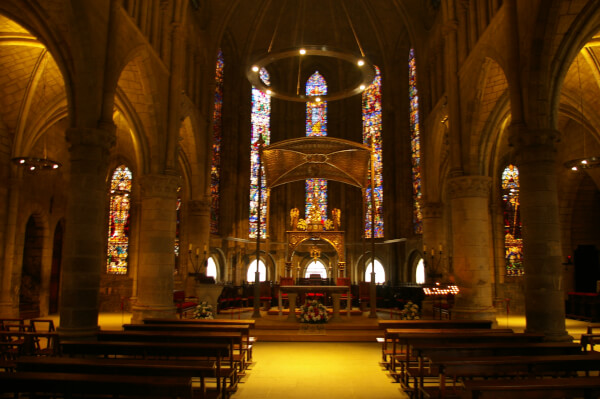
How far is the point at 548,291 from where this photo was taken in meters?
10.0

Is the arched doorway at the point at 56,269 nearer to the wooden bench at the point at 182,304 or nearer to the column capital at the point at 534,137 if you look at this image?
the wooden bench at the point at 182,304

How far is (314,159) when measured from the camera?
Result: 1919 centimetres

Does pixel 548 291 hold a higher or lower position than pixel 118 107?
lower

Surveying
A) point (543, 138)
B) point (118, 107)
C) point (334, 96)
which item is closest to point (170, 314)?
point (118, 107)

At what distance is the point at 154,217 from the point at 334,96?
7.43 m

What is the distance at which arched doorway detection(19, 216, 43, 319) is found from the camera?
19323mm

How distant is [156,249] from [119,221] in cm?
964

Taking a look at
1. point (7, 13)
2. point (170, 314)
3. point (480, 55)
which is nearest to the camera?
point (7, 13)

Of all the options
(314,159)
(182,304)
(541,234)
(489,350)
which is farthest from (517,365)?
(314,159)

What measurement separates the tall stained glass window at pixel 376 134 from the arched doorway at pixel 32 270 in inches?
671

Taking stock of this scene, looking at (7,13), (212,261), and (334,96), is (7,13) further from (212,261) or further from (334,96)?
(212,261)

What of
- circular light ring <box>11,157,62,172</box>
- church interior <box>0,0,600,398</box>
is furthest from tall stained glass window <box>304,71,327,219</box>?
circular light ring <box>11,157,62,172</box>

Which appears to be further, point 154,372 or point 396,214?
point 396,214

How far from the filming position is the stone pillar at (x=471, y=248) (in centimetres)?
1484
